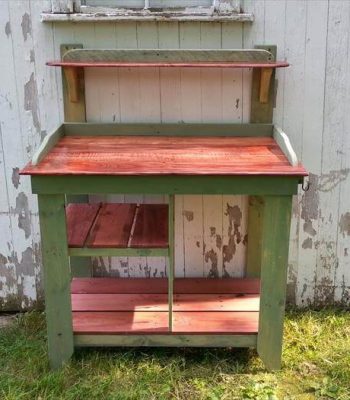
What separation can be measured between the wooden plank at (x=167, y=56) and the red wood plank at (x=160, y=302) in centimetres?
124

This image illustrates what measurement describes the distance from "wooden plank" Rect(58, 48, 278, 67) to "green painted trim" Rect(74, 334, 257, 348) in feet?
4.46

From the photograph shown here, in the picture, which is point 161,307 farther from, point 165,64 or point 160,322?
point 165,64

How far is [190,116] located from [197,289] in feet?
3.15

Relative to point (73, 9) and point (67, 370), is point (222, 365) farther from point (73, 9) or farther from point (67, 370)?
point (73, 9)

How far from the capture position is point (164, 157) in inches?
99.7

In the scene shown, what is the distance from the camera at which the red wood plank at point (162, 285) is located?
119 inches

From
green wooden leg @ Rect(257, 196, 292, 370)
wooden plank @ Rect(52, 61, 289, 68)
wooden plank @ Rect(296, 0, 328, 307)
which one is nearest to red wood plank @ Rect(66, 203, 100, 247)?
wooden plank @ Rect(52, 61, 289, 68)

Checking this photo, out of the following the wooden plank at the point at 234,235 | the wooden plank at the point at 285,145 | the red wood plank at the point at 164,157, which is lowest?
the wooden plank at the point at 234,235

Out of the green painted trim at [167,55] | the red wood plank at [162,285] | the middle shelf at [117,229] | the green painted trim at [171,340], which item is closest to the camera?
the middle shelf at [117,229]

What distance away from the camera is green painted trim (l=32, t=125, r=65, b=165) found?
2.38m

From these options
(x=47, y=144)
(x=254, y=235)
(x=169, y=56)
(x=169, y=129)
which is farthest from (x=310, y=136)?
(x=47, y=144)

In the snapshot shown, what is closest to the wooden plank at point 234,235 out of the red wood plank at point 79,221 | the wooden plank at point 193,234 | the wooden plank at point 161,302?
the wooden plank at point 193,234

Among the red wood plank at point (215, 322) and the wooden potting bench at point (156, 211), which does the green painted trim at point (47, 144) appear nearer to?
the wooden potting bench at point (156, 211)

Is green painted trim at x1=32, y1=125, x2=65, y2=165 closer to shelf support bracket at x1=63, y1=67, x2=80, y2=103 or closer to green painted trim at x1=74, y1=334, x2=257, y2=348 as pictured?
shelf support bracket at x1=63, y1=67, x2=80, y2=103
